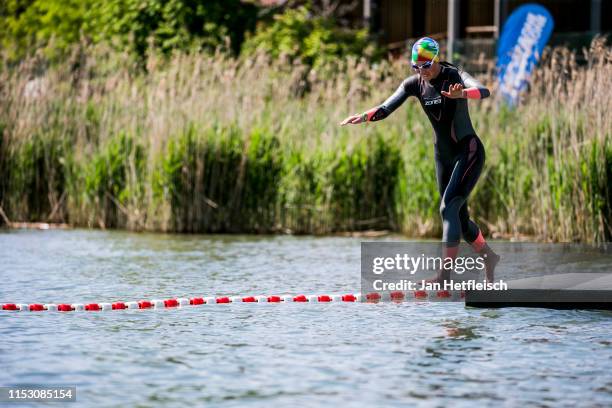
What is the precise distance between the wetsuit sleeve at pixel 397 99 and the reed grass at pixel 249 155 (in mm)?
5065

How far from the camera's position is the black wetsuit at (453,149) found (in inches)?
436

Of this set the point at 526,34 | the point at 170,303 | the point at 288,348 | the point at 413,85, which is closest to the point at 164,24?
the point at 526,34

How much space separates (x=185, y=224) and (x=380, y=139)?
291cm

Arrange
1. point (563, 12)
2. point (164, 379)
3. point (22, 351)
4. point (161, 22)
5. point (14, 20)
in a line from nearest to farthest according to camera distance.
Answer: point (164, 379) < point (22, 351) < point (161, 22) < point (563, 12) < point (14, 20)

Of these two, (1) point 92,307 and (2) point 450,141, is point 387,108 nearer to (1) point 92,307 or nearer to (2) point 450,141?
(2) point 450,141

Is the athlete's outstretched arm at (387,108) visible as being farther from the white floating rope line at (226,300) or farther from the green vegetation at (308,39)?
the green vegetation at (308,39)

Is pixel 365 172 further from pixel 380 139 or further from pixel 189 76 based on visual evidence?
pixel 189 76

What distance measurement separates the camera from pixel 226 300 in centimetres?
1108

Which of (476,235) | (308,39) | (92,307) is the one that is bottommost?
(92,307)

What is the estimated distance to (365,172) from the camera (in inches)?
722

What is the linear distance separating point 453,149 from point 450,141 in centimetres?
7

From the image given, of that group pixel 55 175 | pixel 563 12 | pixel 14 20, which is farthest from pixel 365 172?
pixel 14 20
